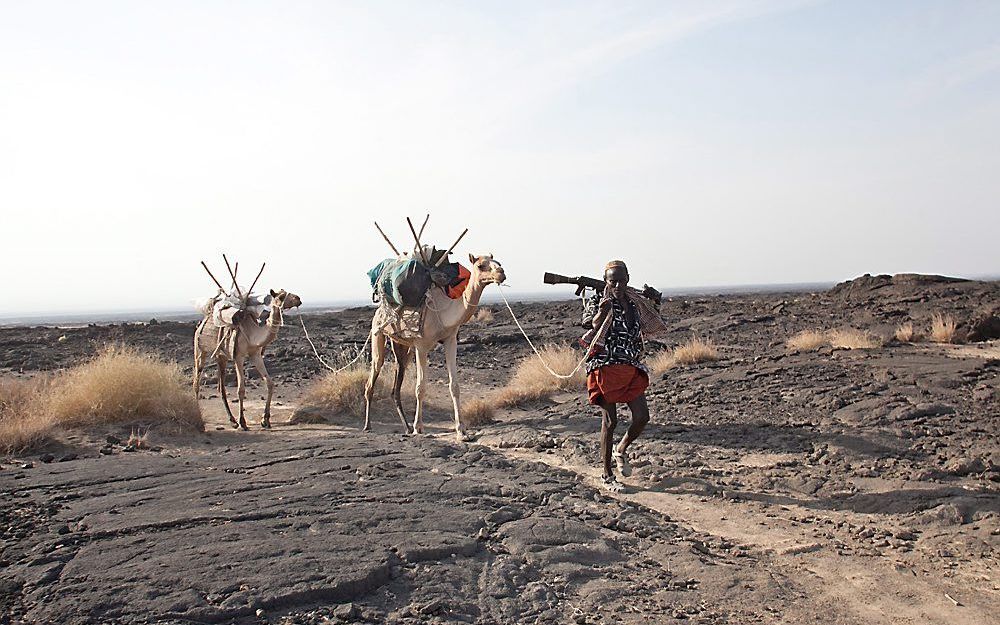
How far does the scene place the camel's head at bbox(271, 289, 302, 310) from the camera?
45.6ft

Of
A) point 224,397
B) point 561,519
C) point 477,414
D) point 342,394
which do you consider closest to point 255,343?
point 224,397

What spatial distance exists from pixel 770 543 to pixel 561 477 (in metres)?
2.49

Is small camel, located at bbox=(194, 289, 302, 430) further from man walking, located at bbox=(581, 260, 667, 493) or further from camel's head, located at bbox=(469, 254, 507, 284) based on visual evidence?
man walking, located at bbox=(581, 260, 667, 493)

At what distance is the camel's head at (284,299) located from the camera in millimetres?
13906

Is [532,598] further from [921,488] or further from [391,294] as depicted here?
[391,294]

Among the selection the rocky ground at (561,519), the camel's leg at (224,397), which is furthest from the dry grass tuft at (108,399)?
the camel's leg at (224,397)

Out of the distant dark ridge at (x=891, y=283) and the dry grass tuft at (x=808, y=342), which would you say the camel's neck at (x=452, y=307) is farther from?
the distant dark ridge at (x=891, y=283)

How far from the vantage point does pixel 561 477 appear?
8.35m

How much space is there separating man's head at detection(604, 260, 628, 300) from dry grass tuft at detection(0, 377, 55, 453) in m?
7.46

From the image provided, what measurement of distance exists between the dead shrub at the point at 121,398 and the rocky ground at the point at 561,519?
1.83 feet

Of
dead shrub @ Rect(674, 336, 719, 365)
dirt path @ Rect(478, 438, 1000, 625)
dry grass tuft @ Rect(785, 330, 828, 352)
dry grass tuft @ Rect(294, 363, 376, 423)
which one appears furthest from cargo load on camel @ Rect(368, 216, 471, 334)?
dry grass tuft @ Rect(785, 330, 828, 352)

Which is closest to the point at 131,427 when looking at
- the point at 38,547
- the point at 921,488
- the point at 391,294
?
the point at 391,294

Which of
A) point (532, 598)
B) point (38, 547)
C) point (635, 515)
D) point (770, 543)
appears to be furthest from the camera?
point (635, 515)

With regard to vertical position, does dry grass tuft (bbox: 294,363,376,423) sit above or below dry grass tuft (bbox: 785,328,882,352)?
below
